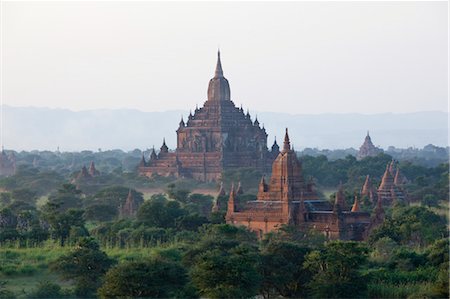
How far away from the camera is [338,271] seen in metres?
27.8

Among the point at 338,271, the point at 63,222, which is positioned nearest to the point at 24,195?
the point at 63,222

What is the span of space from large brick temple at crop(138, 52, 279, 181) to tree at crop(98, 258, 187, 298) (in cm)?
4534

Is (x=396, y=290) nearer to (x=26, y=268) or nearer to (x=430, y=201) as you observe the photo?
(x=26, y=268)

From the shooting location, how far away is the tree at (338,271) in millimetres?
27156

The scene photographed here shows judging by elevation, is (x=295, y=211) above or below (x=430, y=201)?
above

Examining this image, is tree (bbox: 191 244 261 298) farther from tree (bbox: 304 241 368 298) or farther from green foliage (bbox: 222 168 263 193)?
green foliage (bbox: 222 168 263 193)

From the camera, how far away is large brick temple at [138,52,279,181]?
73000 millimetres

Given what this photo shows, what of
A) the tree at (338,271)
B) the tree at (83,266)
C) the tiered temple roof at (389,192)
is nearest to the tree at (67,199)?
the tiered temple roof at (389,192)

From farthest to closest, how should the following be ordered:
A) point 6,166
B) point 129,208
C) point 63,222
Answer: point 6,166, point 129,208, point 63,222

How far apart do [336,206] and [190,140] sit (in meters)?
36.4

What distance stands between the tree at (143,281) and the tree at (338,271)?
3825 mm

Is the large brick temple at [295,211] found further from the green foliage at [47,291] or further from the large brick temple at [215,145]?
the large brick temple at [215,145]

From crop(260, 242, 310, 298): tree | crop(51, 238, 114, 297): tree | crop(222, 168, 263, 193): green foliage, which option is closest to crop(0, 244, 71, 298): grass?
crop(51, 238, 114, 297): tree

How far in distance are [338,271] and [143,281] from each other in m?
5.65
